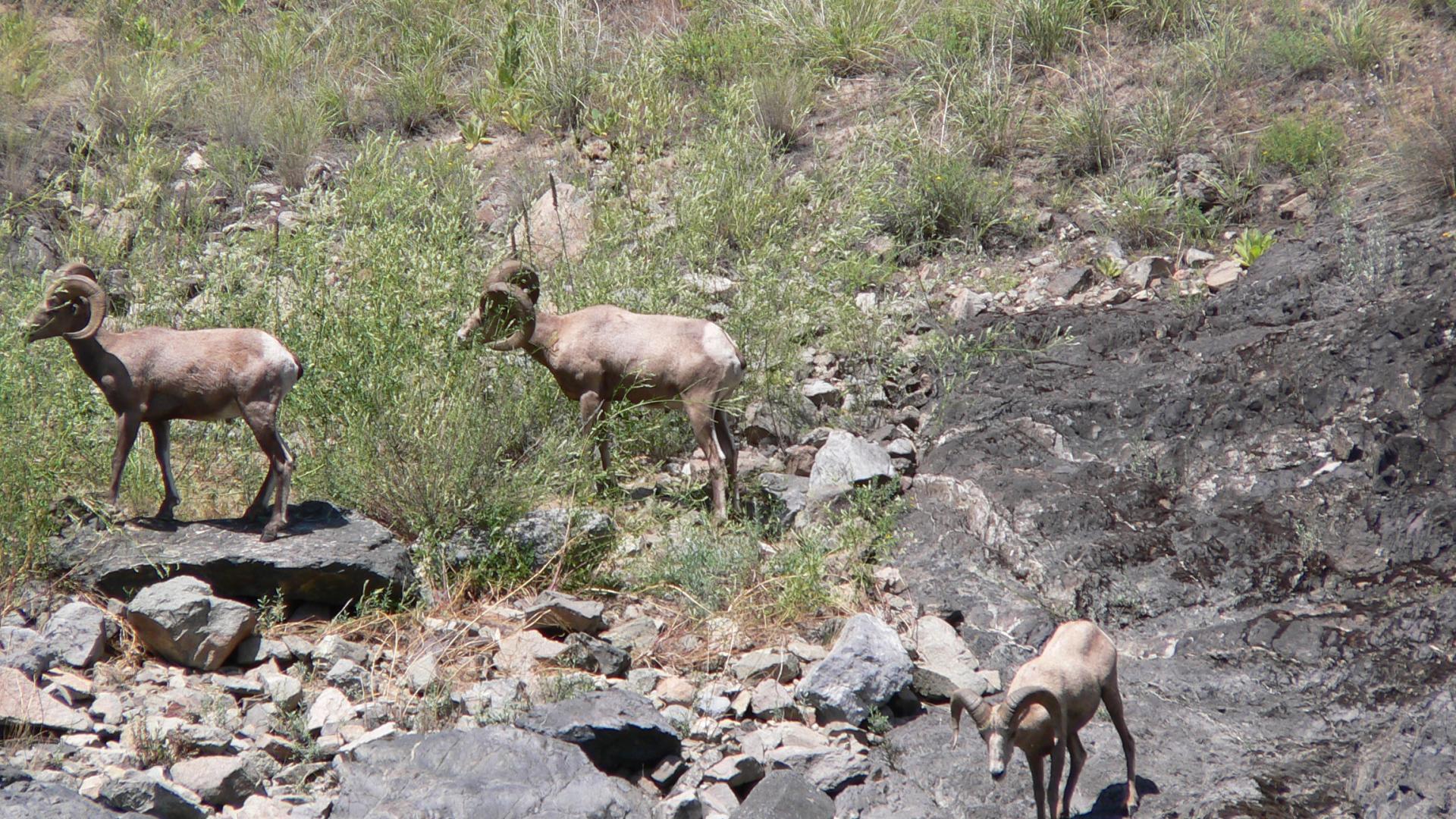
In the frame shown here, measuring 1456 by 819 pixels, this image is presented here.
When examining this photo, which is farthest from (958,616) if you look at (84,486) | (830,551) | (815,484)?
(84,486)

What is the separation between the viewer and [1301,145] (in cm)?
1073

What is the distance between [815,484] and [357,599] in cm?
274

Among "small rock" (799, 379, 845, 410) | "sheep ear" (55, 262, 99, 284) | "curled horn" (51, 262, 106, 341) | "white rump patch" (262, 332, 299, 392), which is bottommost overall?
"small rock" (799, 379, 845, 410)

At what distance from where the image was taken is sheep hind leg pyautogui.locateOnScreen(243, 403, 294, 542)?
5910 millimetres

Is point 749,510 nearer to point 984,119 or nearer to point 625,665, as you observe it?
point 625,665

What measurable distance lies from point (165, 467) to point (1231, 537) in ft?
17.0

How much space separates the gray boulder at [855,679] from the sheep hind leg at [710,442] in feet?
6.69

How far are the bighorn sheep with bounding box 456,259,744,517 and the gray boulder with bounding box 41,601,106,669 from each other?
2.66m

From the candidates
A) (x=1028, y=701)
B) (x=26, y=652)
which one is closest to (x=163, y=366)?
(x=26, y=652)

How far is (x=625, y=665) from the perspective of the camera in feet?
19.5

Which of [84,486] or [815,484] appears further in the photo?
[815,484]

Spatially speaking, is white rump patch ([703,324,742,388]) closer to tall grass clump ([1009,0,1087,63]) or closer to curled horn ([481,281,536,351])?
curled horn ([481,281,536,351])

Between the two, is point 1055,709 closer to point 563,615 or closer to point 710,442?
point 563,615

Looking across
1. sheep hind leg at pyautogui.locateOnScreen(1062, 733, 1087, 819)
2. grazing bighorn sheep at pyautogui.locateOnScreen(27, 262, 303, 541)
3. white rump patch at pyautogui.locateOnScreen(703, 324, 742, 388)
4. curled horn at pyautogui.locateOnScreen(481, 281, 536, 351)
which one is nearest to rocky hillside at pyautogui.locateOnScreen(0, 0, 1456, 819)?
sheep hind leg at pyautogui.locateOnScreen(1062, 733, 1087, 819)
